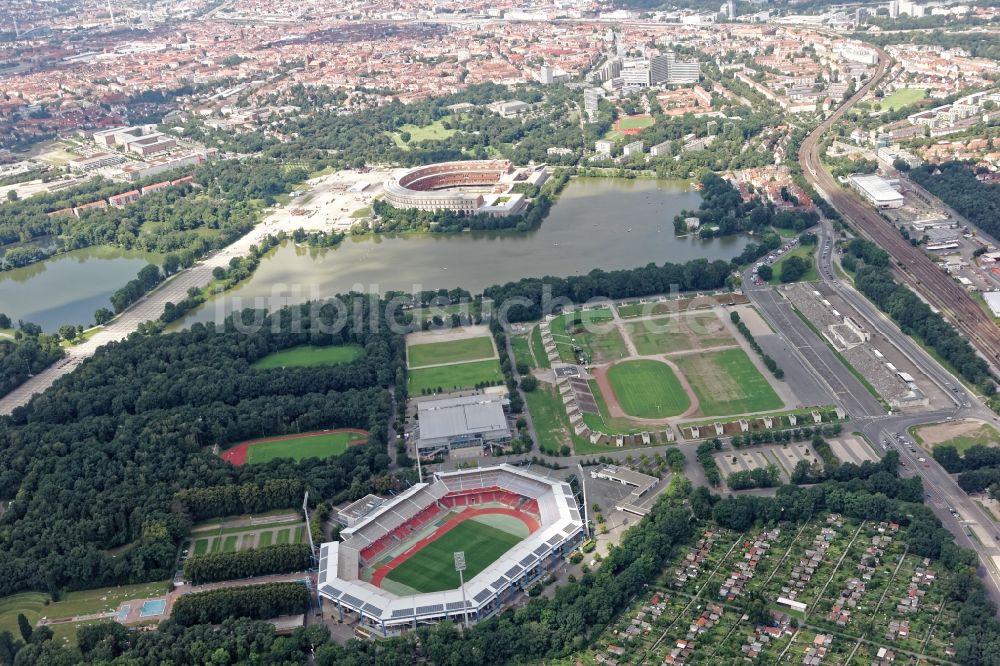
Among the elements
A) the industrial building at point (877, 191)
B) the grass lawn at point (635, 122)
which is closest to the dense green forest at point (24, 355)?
the industrial building at point (877, 191)

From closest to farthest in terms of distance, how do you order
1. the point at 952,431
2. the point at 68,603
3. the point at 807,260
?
the point at 68,603 → the point at 952,431 → the point at 807,260

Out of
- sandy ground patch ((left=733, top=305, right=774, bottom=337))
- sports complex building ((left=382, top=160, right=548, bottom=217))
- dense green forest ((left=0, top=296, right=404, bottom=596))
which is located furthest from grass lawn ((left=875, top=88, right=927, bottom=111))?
dense green forest ((left=0, top=296, right=404, bottom=596))

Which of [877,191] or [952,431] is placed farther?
[877,191]

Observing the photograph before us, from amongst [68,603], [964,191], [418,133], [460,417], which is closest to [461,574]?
[460,417]

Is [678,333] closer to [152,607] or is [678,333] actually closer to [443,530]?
[443,530]

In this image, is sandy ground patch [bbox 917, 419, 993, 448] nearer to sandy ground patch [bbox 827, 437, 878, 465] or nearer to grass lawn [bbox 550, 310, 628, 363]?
sandy ground patch [bbox 827, 437, 878, 465]

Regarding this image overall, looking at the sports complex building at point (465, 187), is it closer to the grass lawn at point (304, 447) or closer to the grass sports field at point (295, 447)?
the grass sports field at point (295, 447)
